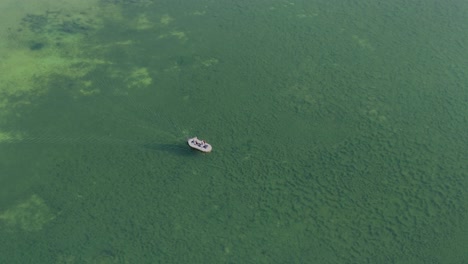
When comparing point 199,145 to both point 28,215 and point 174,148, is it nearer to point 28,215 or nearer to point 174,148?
point 174,148

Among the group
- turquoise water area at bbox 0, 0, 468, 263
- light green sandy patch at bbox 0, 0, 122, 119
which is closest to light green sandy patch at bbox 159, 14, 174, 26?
turquoise water area at bbox 0, 0, 468, 263

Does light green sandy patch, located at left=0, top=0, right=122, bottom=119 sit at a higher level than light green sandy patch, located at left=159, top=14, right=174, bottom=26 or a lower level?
lower

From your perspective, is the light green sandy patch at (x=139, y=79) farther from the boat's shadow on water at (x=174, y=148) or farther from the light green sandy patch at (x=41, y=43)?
the boat's shadow on water at (x=174, y=148)

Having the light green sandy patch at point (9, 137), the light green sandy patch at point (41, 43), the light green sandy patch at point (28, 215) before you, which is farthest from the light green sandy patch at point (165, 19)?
the light green sandy patch at point (28, 215)

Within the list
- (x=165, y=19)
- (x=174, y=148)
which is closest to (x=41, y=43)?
(x=165, y=19)

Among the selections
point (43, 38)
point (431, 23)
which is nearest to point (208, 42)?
point (43, 38)

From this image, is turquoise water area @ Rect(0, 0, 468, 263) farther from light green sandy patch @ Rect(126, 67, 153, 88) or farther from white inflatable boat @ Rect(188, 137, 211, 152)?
white inflatable boat @ Rect(188, 137, 211, 152)

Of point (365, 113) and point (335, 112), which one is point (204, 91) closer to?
point (335, 112)
